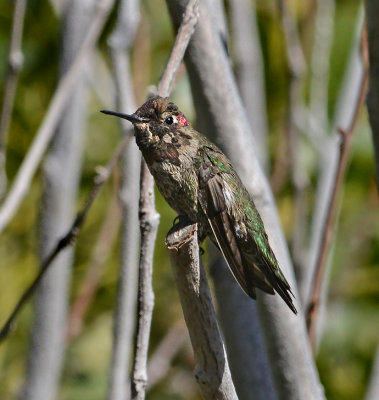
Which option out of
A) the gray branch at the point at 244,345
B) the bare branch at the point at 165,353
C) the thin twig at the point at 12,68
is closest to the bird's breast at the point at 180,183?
the gray branch at the point at 244,345

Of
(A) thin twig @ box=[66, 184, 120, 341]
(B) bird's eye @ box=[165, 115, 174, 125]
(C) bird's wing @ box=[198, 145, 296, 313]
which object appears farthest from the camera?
(A) thin twig @ box=[66, 184, 120, 341]

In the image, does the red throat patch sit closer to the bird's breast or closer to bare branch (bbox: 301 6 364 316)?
the bird's breast

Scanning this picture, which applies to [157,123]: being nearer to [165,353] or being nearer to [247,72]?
[247,72]

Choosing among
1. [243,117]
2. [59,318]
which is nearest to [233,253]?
[243,117]

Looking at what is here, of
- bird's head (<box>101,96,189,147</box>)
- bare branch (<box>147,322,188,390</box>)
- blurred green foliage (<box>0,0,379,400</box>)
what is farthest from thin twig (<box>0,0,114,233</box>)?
bare branch (<box>147,322,188,390</box>)

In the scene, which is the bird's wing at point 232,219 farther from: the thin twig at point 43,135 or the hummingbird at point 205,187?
the thin twig at point 43,135

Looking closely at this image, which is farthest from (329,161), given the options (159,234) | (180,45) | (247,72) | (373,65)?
(180,45)
